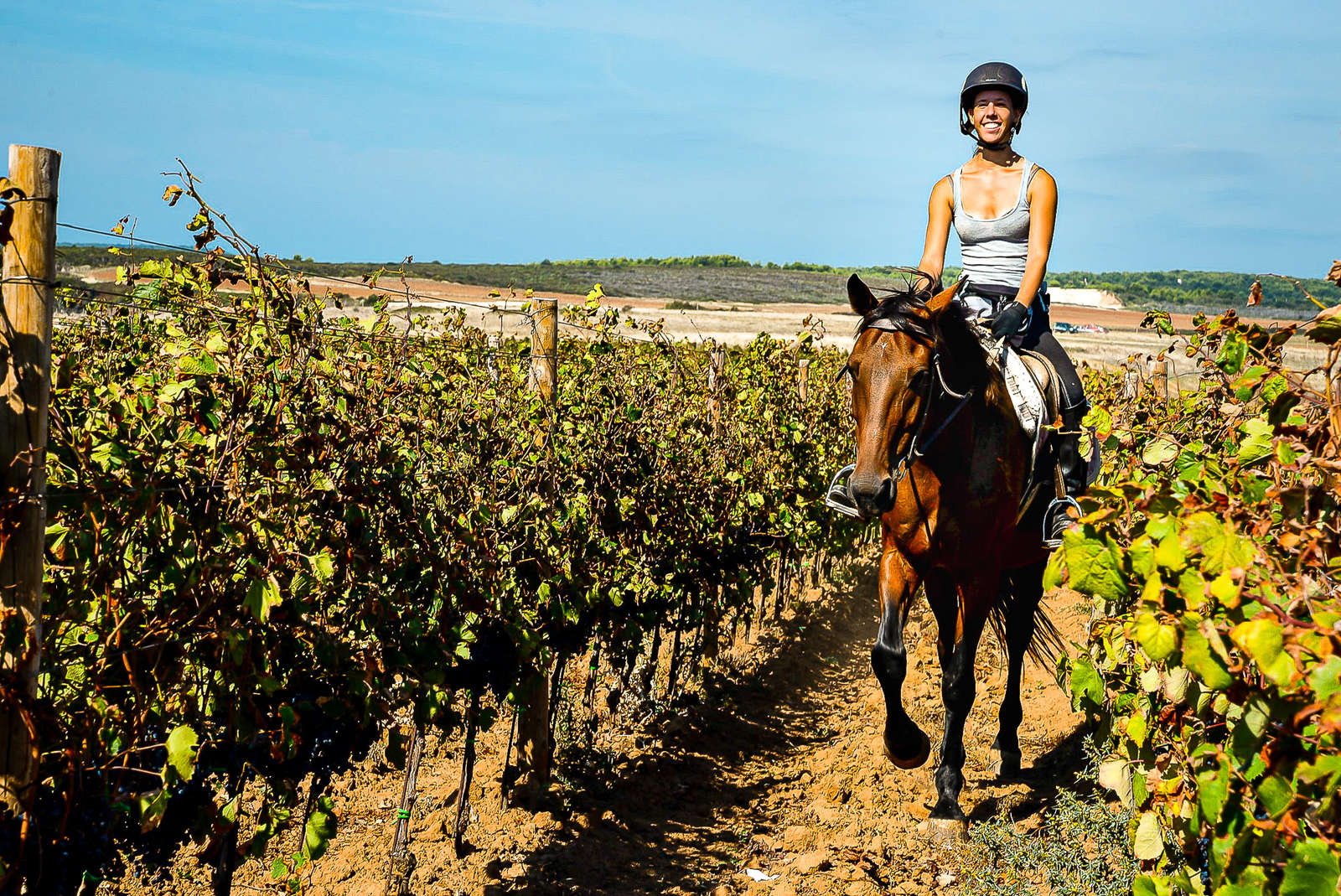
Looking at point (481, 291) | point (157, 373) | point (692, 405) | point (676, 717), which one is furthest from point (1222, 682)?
point (481, 291)

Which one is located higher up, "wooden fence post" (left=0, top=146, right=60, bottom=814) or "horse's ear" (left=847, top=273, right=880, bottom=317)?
"horse's ear" (left=847, top=273, right=880, bottom=317)

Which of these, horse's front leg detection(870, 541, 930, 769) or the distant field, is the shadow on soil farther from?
the distant field

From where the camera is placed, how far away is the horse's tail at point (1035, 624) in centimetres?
614

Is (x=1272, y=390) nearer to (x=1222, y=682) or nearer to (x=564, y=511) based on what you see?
(x=1222, y=682)

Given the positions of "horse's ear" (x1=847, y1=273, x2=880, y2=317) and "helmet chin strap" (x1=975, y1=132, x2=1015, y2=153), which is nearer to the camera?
"horse's ear" (x1=847, y1=273, x2=880, y2=317)

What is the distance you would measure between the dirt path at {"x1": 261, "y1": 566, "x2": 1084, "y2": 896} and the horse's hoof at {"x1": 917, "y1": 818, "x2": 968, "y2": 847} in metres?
0.06

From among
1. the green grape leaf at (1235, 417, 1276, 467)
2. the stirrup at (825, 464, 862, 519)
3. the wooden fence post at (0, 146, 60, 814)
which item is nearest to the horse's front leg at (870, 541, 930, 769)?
the stirrup at (825, 464, 862, 519)

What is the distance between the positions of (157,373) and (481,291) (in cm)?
3866

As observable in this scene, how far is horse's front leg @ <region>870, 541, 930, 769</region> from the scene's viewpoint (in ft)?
15.7

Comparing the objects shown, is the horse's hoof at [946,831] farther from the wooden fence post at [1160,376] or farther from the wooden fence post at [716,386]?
the wooden fence post at [716,386]

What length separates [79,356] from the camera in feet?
14.7

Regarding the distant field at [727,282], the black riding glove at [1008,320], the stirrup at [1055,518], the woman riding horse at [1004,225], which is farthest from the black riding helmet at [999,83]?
the distant field at [727,282]

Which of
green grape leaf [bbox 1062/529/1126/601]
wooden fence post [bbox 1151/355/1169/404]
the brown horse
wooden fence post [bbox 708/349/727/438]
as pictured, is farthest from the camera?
wooden fence post [bbox 708/349/727/438]

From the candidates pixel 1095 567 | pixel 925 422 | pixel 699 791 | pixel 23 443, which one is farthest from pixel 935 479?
pixel 23 443
